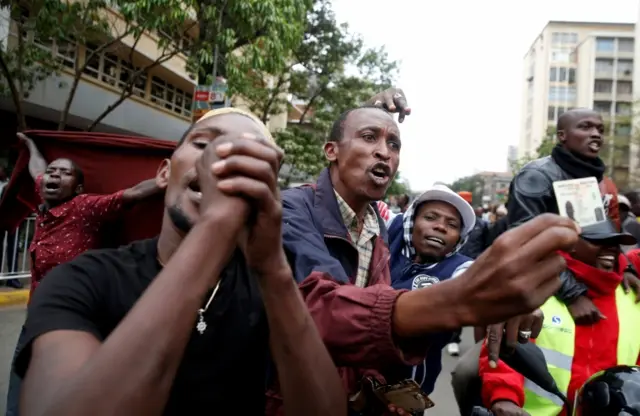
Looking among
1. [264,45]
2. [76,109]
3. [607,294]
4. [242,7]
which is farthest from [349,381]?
[76,109]

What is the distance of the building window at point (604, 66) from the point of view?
205 feet

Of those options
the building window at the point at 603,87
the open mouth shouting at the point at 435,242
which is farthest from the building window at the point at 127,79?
the building window at the point at 603,87

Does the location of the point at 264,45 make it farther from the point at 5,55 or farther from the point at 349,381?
the point at 349,381

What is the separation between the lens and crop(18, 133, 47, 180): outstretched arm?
304 centimetres

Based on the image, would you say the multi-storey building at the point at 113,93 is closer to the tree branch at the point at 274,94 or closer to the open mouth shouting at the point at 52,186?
the tree branch at the point at 274,94

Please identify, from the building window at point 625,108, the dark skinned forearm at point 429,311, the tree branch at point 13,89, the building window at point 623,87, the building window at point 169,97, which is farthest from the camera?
the building window at point 623,87

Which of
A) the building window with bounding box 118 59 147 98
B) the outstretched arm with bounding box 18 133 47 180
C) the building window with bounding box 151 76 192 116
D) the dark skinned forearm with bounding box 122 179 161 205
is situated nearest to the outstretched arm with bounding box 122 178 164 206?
the dark skinned forearm with bounding box 122 179 161 205

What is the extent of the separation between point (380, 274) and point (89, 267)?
2.77 ft

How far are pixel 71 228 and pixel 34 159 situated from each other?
0.50 meters

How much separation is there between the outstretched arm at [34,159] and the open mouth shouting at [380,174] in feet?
6.93

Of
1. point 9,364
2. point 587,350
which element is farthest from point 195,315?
point 9,364

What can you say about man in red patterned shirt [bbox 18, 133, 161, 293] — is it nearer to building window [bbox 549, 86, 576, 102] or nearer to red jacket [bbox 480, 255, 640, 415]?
red jacket [bbox 480, 255, 640, 415]

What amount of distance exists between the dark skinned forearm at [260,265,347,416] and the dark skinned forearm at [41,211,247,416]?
18 centimetres

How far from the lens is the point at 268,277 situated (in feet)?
3.31
